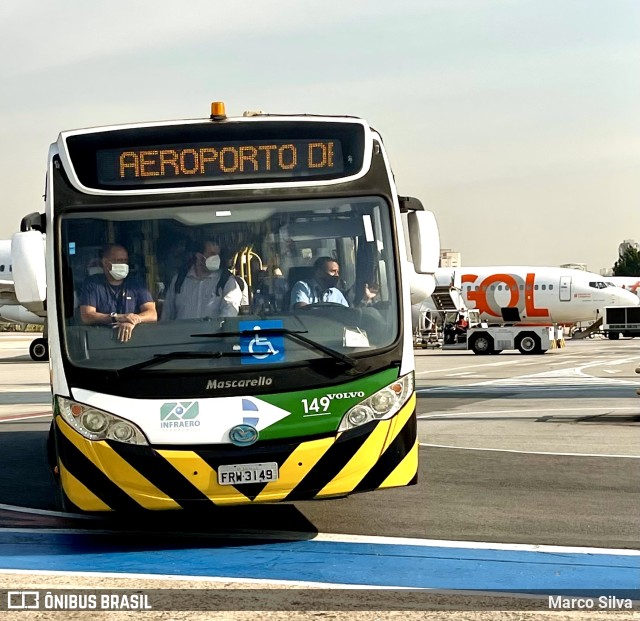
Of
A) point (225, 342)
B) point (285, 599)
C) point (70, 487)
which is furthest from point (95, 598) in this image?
point (225, 342)

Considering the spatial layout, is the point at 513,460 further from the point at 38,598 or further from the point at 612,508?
the point at 38,598

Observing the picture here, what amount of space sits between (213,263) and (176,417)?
124 cm

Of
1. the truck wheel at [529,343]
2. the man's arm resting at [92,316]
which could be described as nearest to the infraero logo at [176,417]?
the man's arm resting at [92,316]

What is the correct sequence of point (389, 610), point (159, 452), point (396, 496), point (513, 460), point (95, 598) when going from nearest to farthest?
point (389, 610), point (95, 598), point (159, 452), point (396, 496), point (513, 460)

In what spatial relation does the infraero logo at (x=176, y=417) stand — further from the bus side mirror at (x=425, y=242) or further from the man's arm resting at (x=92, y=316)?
the bus side mirror at (x=425, y=242)

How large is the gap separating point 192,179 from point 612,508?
4300mm

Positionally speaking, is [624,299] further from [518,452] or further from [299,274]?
[299,274]

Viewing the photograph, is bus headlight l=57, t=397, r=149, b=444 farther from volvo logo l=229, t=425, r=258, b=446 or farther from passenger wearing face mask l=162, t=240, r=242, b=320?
passenger wearing face mask l=162, t=240, r=242, b=320

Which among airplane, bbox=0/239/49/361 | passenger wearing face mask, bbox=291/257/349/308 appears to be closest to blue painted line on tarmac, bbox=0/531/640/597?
passenger wearing face mask, bbox=291/257/349/308

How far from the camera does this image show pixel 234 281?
874 cm

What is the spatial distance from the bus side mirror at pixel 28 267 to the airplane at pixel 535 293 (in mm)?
51474

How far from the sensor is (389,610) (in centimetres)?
635

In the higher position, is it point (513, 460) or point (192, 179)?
point (192, 179)

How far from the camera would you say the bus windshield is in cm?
852
